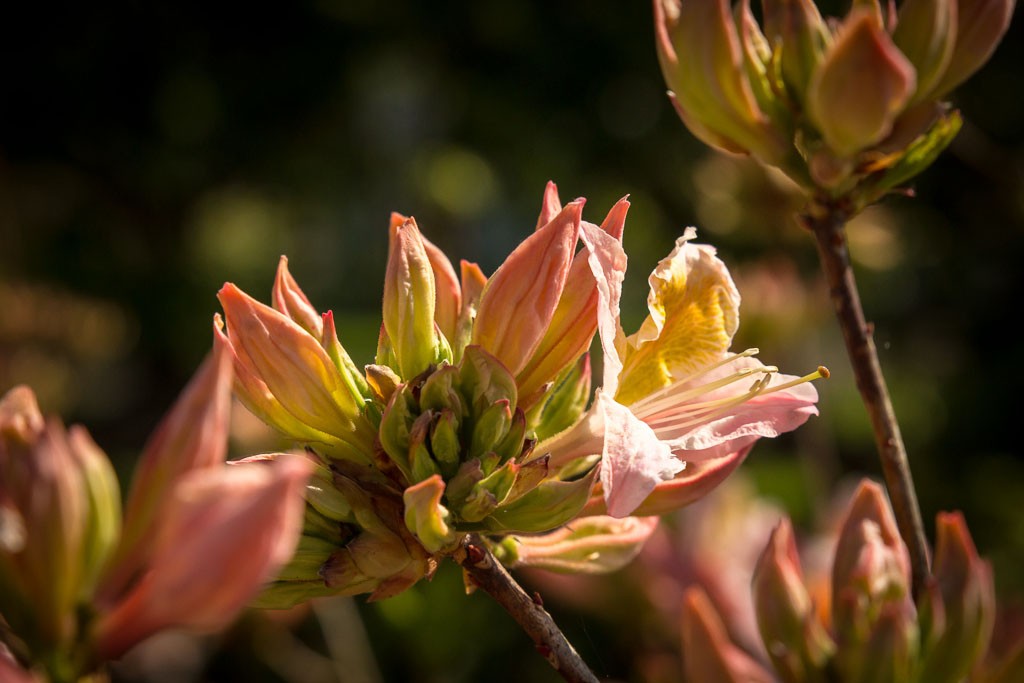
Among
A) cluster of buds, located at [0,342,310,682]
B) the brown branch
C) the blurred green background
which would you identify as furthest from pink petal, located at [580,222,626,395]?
the blurred green background

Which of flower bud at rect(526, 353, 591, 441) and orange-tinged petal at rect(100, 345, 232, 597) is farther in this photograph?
flower bud at rect(526, 353, 591, 441)

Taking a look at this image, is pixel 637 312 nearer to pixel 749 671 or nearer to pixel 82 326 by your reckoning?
pixel 82 326

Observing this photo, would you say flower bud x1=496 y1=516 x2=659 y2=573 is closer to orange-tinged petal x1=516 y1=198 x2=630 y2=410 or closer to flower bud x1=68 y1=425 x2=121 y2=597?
orange-tinged petal x1=516 y1=198 x2=630 y2=410

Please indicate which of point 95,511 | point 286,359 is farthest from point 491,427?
point 95,511

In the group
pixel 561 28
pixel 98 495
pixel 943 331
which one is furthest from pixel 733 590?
pixel 561 28

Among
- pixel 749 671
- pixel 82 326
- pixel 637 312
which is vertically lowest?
pixel 82 326

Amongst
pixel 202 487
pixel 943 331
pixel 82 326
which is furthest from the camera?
pixel 943 331
